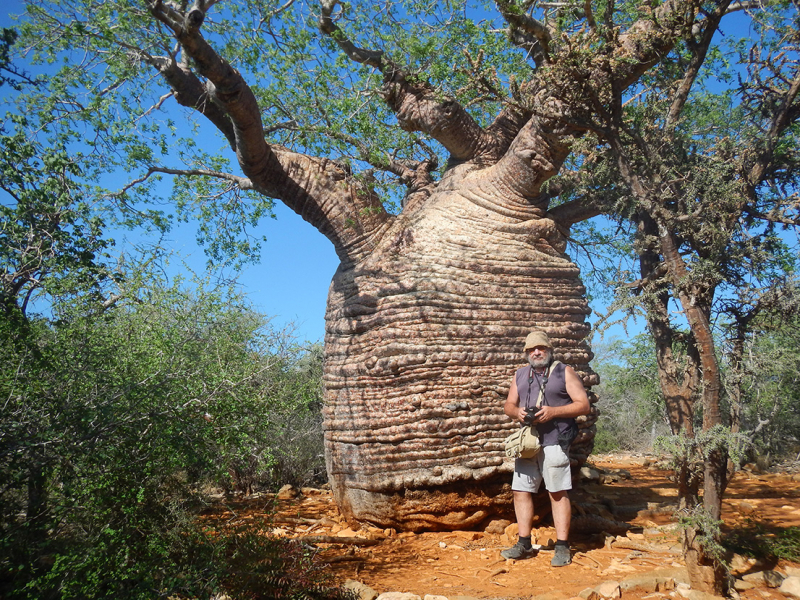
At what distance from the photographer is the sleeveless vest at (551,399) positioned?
347 centimetres

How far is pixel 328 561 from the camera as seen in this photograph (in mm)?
3582

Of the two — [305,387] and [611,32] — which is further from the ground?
[611,32]

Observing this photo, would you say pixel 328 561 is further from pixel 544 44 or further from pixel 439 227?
pixel 544 44

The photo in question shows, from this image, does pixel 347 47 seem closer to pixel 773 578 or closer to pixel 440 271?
pixel 440 271

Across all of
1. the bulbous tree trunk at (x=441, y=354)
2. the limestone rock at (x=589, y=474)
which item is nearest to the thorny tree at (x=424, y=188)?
the bulbous tree trunk at (x=441, y=354)

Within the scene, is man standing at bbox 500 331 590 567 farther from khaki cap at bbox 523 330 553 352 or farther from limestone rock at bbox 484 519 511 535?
limestone rock at bbox 484 519 511 535

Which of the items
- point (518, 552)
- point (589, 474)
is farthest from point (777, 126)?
point (589, 474)

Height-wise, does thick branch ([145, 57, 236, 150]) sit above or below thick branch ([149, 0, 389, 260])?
above

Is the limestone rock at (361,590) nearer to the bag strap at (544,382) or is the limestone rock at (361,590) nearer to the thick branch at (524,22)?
the bag strap at (544,382)

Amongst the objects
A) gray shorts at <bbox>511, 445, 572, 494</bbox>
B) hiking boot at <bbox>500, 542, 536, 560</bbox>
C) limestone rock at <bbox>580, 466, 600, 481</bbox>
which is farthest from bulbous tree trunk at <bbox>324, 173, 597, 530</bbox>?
limestone rock at <bbox>580, 466, 600, 481</bbox>

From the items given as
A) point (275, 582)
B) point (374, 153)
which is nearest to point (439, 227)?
point (374, 153)

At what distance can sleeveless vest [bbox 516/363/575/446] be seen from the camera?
3467mm

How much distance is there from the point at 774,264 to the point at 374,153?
312cm

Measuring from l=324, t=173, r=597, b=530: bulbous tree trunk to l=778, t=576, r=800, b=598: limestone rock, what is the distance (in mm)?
1598
